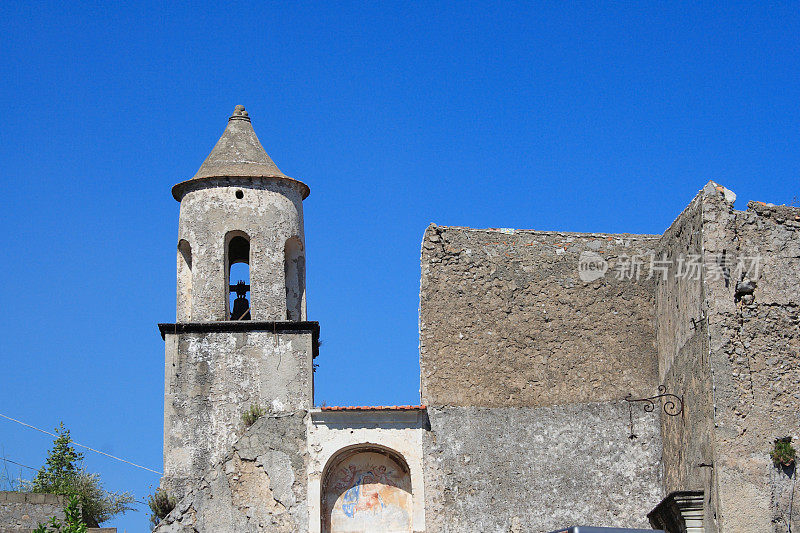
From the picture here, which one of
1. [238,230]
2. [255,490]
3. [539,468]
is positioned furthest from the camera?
[238,230]

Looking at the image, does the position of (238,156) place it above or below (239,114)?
below

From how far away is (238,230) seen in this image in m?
26.0

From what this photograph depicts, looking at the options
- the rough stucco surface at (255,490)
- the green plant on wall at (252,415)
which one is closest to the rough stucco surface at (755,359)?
the rough stucco surface at (255,490)

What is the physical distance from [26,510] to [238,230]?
6572 mm

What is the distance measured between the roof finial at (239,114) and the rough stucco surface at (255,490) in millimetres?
9524

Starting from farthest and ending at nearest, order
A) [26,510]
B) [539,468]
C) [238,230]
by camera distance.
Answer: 1. [238,230]
2. [26,510]
3. [539,468]

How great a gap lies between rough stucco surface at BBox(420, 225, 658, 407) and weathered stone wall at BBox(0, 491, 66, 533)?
23.2 feet

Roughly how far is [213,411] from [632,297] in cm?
786

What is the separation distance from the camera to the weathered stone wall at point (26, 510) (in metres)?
22.6

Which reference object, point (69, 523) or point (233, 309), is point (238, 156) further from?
point (69, 523)

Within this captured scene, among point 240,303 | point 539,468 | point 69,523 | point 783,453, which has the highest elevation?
point 240,303

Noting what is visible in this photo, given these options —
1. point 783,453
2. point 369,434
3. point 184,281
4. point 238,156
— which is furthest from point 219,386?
point 783,453
